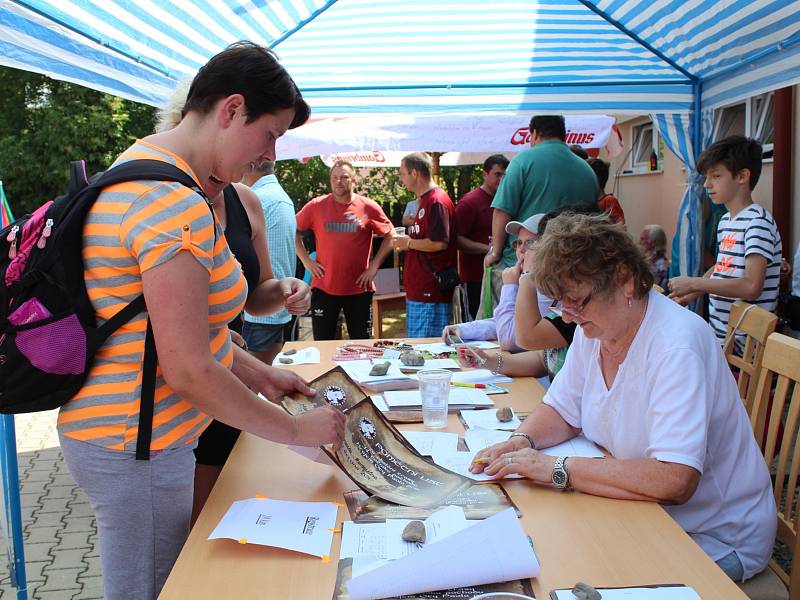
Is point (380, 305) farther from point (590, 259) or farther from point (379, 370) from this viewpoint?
point (590, 259)

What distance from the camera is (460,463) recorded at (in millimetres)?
1791

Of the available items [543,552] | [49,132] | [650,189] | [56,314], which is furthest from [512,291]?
[49,132]

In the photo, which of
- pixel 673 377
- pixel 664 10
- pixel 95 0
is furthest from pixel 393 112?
pixel 673 377

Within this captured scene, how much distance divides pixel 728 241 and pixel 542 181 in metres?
1.05

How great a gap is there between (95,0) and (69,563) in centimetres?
246

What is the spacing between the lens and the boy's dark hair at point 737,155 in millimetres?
3543

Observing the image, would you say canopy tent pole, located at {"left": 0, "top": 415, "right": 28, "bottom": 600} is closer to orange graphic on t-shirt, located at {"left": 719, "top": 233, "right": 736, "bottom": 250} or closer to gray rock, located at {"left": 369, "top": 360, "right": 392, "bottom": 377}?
gray rock, located at {"left": 369, "top": 360, "right": 392, "bottom": 377}

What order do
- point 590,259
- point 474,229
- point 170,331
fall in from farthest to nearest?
point 474,229, point 590,259, point 170,331

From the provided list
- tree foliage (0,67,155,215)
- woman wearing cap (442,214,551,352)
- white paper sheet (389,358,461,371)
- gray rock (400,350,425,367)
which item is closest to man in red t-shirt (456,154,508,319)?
woman wearing cap (442,214,551,352)

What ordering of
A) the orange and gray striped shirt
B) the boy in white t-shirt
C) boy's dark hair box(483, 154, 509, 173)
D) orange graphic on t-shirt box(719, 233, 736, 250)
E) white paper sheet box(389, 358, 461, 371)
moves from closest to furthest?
1. the orange and gray striped shirt
2. white paper sheet box(389, 358, 461, 371)
3. the boy in white t-shirt
4. orange graphic on t-shirt box(719, 233, 736, 250)
5. boy's dark hair box(483, 154, 509, 173)

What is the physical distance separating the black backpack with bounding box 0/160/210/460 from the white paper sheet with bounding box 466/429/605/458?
3.03ft

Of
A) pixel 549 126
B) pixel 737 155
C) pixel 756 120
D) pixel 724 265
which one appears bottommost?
pixel 724 265

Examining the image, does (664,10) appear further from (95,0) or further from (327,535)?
(327,535)

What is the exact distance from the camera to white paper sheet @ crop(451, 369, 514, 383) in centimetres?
267
